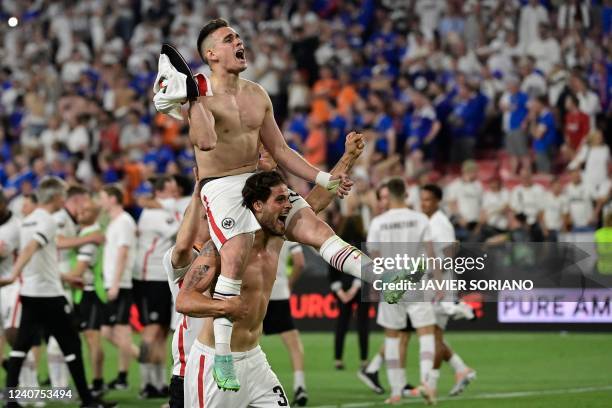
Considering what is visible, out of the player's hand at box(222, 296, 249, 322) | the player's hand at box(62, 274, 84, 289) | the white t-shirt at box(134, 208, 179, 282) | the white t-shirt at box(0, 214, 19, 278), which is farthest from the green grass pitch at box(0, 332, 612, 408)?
the player's hand at box(222, 296, 249, 322)

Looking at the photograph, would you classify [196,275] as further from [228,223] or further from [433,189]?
[433,189]

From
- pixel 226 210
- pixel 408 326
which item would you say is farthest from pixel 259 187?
pixel 408 326

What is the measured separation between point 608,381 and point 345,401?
3381mm

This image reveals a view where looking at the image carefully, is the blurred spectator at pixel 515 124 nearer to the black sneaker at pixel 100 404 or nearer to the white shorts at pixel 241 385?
the black sneaker at pixel 100 404

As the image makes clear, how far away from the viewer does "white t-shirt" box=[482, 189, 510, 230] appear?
2236 cm

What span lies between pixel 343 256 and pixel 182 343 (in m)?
1.74

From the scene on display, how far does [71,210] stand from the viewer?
605 inches

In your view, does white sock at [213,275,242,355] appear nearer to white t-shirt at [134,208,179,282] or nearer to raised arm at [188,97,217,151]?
raised arm at [188,97,217,151]

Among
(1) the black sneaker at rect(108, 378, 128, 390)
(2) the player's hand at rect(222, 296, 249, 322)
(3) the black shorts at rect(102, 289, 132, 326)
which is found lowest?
(1) the black sneaker at rect(108, 378, 128, 390)

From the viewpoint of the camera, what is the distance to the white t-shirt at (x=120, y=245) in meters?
14.9

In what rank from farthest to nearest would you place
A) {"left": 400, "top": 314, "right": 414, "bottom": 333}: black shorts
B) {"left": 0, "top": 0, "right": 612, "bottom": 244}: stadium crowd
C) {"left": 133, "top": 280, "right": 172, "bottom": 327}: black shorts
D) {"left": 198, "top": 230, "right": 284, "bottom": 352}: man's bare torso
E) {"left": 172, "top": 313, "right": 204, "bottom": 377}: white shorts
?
{"left": 0, "top": 0, "right": 612, "bottom": 244}: stadium crowd → {"left": 133, "top": 280, "right": 172, "bottom": 327}: black shorts → {"left": 400, "top": 314, "right": 414, "bottom": 333}: black shorts → {"left": 172, "top": 313, "right": 204, "bottom": 377}: white shorts → {"left": 198, "top": 230, "right": 284, "bottom": 352}: man's bare torso

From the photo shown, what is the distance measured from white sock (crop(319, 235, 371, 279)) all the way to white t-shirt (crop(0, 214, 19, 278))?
5586 mm

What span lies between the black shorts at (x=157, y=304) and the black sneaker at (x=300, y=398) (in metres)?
2.18

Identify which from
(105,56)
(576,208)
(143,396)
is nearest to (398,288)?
(143,396)
